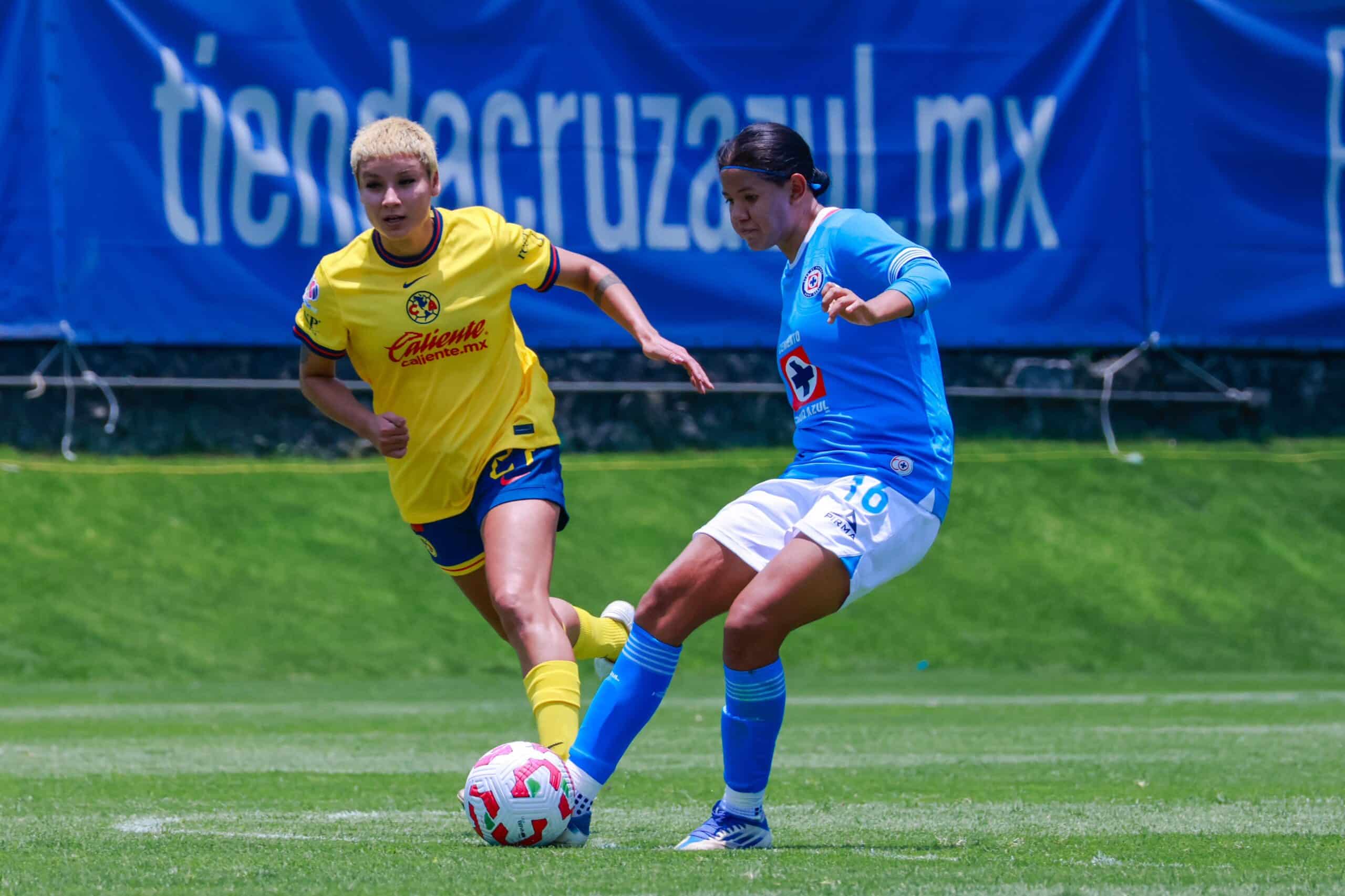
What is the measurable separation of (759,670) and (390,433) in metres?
1.49

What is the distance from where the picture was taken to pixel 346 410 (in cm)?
573

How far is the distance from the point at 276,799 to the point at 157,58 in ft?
31.1

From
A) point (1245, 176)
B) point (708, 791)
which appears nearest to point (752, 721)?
point (708, 791)

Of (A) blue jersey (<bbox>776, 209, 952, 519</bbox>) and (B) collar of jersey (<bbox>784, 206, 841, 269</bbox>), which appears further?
(B) collar of jersey (<bbox>784, 206, 841, 269</bbox>)

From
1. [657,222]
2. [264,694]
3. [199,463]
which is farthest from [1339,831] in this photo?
[199,463]

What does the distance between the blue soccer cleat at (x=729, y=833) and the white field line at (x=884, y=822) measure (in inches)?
7.2

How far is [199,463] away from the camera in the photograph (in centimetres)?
1480

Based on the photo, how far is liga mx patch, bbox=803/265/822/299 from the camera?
503 centimetres

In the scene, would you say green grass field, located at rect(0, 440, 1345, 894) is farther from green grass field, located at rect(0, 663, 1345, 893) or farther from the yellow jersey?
the yellow jersey

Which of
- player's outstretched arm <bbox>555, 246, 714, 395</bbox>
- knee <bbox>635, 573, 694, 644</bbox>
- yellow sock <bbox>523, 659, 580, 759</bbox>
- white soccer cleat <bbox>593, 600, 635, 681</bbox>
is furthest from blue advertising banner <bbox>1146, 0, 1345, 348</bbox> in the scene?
knee <bbox>635, 573, 694, 644</bbox>

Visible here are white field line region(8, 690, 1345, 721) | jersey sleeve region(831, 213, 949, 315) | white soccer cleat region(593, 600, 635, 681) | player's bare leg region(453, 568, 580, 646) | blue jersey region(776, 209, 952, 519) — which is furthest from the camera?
white field line region(8, 690, 1345, 721)

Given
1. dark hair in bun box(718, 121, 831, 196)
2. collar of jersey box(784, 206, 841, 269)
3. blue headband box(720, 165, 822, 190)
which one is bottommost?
collar of jersey box(784, 206, 841, 269)

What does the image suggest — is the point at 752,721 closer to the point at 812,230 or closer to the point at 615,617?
the point at 812,230

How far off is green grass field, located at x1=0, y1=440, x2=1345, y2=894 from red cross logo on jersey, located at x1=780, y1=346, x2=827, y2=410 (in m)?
1.26
